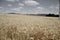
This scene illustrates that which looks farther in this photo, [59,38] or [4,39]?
[59,38]

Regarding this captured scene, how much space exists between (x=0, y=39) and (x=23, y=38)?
0.45 meters

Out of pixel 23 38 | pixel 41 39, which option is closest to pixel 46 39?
pixel 41 39

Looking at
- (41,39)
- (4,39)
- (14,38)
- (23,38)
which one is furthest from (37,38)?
(4,39)

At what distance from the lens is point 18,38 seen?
2117mm

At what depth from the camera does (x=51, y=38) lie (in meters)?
2.14

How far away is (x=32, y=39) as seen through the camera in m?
2.07

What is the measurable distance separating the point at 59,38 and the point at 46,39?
0.31 m

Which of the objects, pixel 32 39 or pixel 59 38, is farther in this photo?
pixel 59 38

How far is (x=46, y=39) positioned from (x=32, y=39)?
0.28 meters

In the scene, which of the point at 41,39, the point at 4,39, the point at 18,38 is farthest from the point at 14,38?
the point at 41,39

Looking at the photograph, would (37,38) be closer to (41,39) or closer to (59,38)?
(41,39)

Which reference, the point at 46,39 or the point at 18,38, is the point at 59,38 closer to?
the point at 46,39

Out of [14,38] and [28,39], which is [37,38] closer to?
[28,39]

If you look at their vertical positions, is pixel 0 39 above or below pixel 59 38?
above
